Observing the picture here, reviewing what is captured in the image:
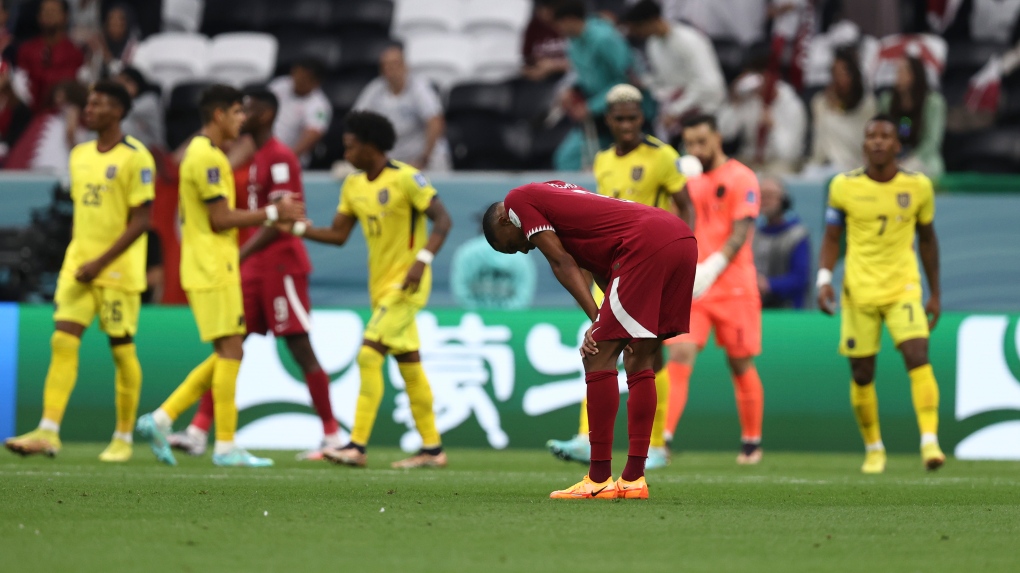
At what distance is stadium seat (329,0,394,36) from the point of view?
17.3 m

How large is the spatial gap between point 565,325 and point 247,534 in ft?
20.8

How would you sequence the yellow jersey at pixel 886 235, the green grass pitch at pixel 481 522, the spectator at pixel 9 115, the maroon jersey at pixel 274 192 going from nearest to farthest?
the green grass pitch at pixel 481 522 < the yellow jersey at pixel 886 235 < the maroon jersey at pixel 274 192 < the spectator at pixel 9 115

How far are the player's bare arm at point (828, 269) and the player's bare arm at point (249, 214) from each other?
3.46 meters

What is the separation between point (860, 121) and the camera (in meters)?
13.3

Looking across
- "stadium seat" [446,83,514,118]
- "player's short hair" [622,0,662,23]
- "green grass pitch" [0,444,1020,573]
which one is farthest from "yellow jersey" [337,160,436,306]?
"stadium seat" [446,83,514,118]

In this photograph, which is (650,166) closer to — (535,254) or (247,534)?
(535,254)

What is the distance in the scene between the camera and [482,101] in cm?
1562

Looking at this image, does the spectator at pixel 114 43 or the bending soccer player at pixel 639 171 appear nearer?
the bending soccer player at pixel 639 171

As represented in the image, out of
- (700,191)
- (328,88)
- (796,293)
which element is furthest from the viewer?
(328,88)

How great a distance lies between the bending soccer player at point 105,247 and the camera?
927 cm

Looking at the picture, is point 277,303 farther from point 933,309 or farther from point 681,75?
point 681,75

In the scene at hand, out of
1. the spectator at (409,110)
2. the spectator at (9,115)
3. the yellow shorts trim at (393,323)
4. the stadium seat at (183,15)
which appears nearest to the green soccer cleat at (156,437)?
the yellow shorts trim at (393,323)

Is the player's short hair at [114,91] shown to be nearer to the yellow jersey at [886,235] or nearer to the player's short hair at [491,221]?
the player's short hair at [491,221]

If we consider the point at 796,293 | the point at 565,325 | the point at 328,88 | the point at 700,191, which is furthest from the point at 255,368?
the point at 328,88
